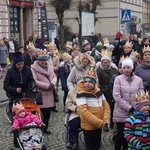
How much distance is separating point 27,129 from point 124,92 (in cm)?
171

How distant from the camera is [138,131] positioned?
5531mm

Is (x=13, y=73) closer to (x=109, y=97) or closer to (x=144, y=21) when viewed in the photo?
(x=109, y=97)

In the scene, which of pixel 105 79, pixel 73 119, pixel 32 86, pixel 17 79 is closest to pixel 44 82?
pixel 32 86

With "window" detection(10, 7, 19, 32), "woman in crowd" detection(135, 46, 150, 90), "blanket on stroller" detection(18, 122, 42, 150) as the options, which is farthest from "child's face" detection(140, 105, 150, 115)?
"window" detection(10, 7, 19, 32)

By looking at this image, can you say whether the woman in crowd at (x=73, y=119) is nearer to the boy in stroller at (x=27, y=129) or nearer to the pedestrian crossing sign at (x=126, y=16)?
the boy in stroller at (x=27, y=129)

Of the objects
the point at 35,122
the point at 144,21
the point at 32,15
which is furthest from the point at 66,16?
the point at 35,122

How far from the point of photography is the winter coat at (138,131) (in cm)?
552

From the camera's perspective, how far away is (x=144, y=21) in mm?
69875

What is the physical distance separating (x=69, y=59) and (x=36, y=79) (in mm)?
2196

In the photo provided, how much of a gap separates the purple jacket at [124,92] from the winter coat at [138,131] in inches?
35.8

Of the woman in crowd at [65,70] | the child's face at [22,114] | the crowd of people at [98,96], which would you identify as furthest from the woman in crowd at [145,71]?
the woman in crowd at [65,70]

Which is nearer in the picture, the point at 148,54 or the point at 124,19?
the point at 148,54

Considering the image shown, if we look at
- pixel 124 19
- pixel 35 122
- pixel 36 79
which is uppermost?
pixel 124 19

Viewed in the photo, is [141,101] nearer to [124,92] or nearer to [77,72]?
[124,92]
